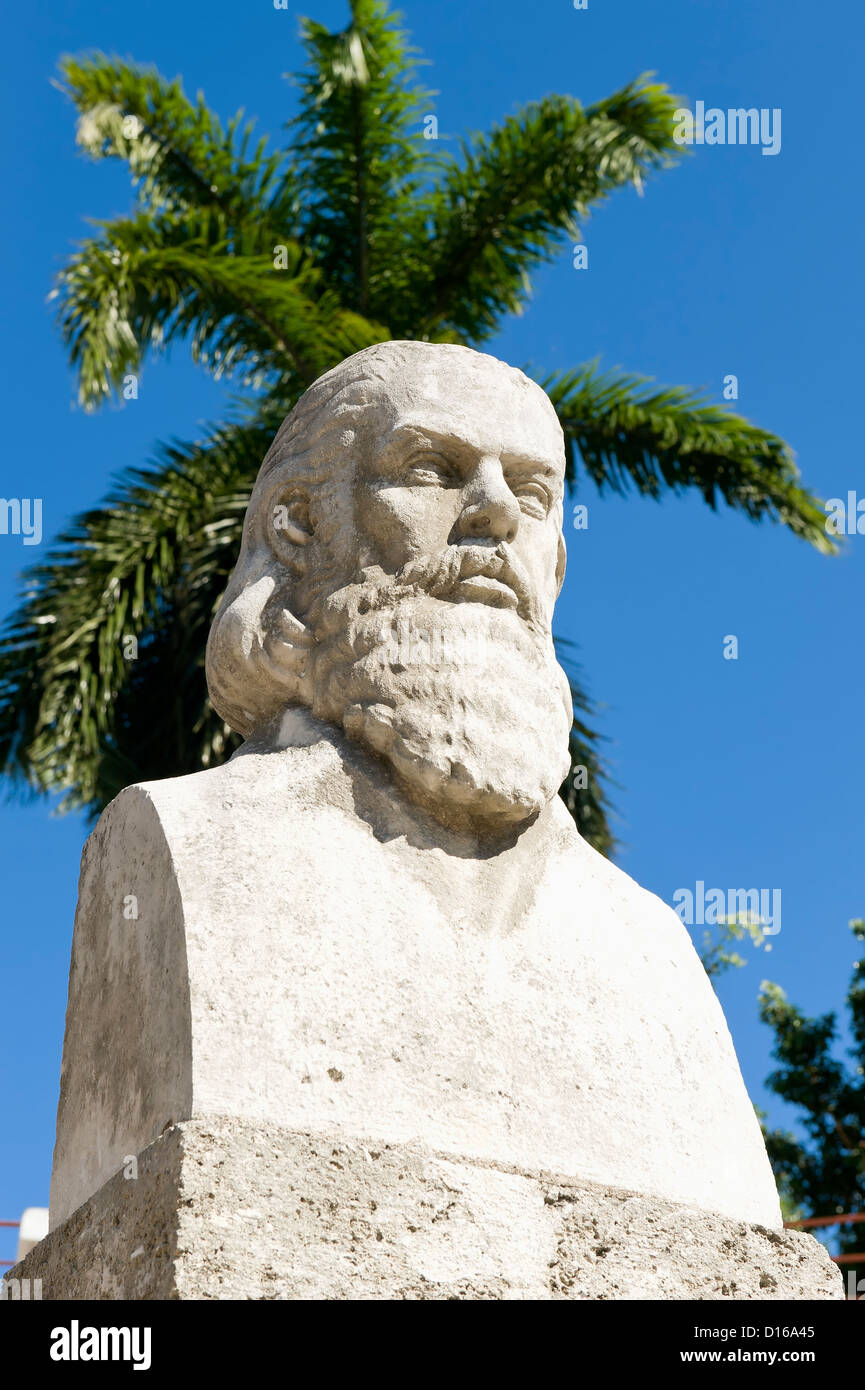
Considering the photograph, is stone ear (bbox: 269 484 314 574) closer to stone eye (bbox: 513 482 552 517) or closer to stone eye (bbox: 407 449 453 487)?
stone eye (bbox: 407 449 453 487)

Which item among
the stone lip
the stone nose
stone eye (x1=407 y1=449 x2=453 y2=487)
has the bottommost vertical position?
the stone lip

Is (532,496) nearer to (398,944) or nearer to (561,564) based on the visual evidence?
(561,564)

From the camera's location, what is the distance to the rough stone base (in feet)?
8.71

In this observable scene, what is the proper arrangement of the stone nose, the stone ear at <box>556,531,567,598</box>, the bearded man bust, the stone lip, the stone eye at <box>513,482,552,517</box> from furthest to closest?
the stone ear at <box>556,531,567,598</box>
the stone eye at <box>513,482,552,517</box>
the stone nose
the stone lip
the bearded man bust

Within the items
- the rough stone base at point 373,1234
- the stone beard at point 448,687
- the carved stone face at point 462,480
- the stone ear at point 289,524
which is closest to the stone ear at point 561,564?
the carved stone face at point 462,480

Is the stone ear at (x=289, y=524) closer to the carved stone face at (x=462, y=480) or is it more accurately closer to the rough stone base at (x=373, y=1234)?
the carved stone face at (x=462, y=480)

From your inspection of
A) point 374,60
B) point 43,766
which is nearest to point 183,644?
point 43,766

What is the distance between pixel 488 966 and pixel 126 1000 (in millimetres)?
690

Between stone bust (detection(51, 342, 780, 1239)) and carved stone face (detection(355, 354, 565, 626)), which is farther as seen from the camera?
carved stone face (detection(355, 354, 565, 626))

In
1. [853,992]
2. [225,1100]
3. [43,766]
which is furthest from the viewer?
[853,992]

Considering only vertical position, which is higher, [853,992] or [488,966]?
[853,992]

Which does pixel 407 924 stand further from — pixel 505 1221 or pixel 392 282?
pixel 392 282

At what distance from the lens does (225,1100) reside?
2816 mm

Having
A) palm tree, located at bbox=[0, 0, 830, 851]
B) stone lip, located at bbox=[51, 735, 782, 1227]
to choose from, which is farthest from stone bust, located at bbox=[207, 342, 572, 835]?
palm tree, located at bbox=[0, 0, 830, 851]
